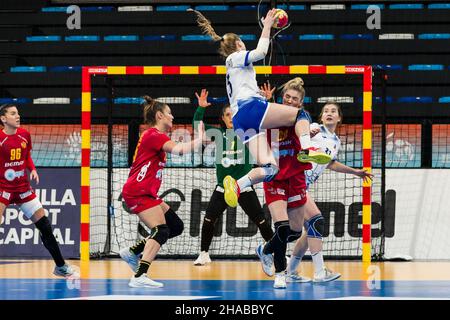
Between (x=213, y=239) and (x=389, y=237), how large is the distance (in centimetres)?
290

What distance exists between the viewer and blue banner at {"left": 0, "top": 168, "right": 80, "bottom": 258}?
589 inches

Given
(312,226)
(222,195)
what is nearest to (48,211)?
(222,195)

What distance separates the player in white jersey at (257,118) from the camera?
9648 mm

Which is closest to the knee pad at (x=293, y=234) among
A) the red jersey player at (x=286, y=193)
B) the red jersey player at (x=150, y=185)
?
the red jersey player at (x=286, y=193)

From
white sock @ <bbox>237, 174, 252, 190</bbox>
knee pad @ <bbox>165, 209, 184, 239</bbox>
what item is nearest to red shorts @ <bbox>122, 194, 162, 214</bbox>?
knee pad @ <bbox>165, 209, 184, 239</bbox>

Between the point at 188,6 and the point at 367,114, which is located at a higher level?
the point at 188,6

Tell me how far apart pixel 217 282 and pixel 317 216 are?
1.42 metres

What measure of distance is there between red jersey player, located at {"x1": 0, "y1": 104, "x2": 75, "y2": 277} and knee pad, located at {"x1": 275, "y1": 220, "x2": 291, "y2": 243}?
9.71 feet

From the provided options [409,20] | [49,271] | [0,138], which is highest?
[409,20]

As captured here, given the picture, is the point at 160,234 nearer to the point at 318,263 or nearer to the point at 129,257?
the point at 129,257

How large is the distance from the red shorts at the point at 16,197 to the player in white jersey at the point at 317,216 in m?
3.36

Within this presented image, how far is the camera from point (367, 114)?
46.4ft

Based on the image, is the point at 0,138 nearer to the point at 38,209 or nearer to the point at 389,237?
the point at 38,209
